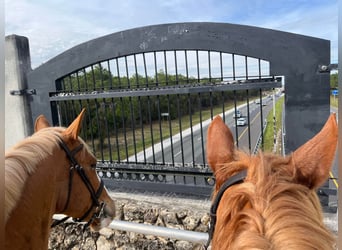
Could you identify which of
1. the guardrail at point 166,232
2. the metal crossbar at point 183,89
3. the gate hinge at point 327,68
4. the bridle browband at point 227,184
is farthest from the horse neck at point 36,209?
the gate hinge at point 327,68

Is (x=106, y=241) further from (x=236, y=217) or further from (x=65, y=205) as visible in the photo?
(x=236, y=217)

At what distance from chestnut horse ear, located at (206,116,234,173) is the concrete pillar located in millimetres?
3462

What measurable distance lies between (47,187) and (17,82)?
105 inches

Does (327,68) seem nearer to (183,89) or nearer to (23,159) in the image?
(183,89)

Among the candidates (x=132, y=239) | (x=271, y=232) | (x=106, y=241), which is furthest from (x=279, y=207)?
(x=106, y=241)

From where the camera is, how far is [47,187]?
192cm

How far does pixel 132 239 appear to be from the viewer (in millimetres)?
3363

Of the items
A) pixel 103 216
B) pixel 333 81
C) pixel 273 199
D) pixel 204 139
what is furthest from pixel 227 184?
pixel 204 139

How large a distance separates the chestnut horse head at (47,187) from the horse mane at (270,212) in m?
1.18

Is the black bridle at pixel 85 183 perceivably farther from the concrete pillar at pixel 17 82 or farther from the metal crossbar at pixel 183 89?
the concrete pillar at pixel 17 82

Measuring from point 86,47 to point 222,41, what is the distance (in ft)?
5.55

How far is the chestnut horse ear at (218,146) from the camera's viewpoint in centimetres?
123

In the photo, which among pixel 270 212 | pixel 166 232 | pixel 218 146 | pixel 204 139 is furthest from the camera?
pixel 204 139

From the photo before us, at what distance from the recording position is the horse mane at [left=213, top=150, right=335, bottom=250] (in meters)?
0.76
